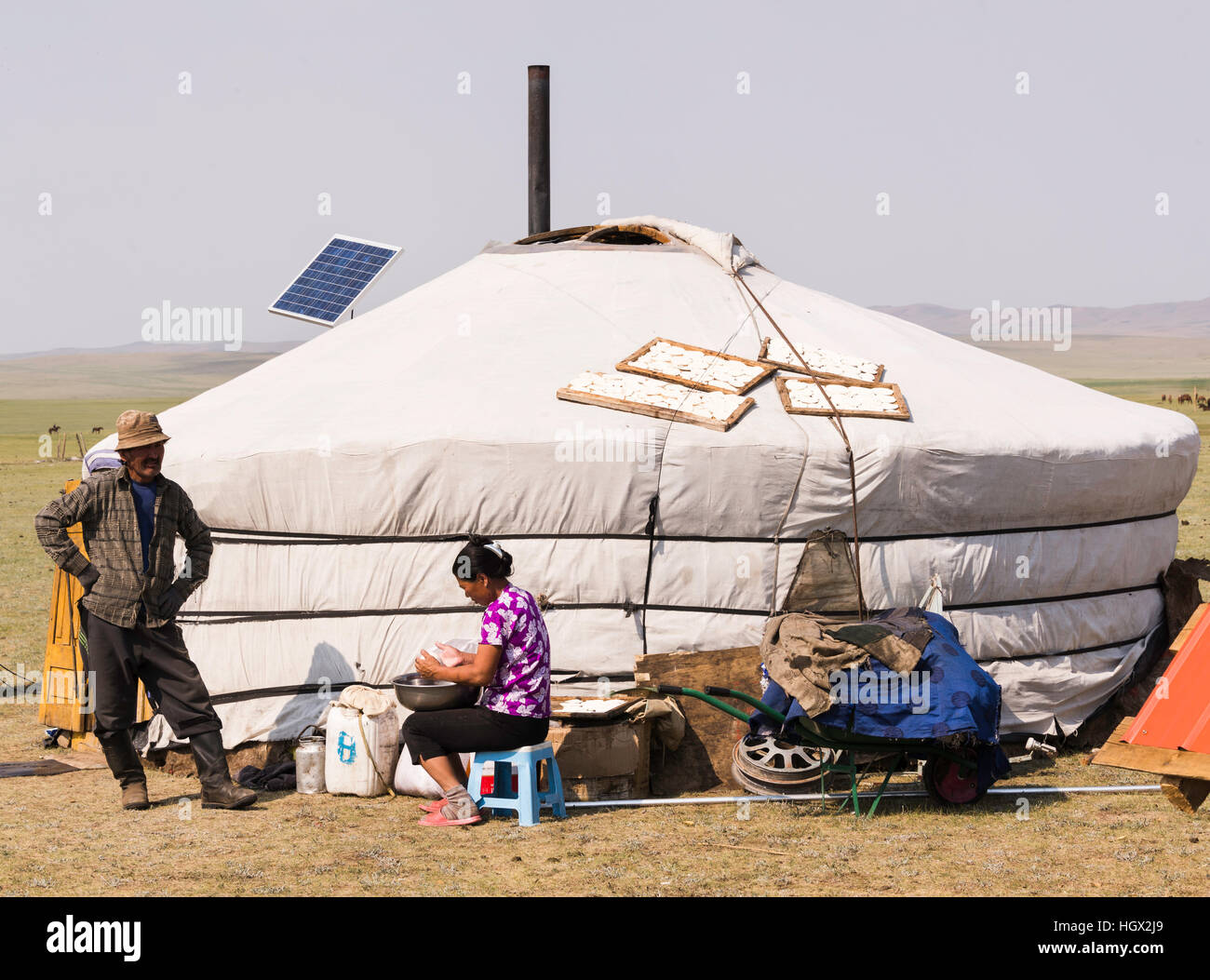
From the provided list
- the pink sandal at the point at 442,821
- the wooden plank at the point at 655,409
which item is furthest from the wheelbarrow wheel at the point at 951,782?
the pink sandal at the point at 442,821

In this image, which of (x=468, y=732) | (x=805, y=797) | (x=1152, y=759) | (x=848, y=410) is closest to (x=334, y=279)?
(x=848, y=410)

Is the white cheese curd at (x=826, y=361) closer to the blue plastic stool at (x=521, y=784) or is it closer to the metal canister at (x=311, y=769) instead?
the blue plastic stool at (x=521, y=784)

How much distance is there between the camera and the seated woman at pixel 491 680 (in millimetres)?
5359

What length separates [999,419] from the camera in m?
7.01

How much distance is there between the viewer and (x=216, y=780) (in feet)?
19.4

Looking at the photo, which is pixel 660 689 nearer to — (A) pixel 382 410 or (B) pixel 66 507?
(A) pixel 382 410

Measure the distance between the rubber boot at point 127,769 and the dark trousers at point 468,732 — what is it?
3.89 ft

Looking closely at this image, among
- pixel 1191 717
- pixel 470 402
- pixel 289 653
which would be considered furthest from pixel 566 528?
pixel 1191 717

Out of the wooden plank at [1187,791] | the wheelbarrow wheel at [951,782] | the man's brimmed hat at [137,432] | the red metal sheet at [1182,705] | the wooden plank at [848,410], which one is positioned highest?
the wooden plank at [848,410]

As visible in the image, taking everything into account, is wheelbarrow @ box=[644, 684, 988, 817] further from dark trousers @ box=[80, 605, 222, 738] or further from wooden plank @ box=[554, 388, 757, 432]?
dark trousers @ box=[80, 605, 222, 738]

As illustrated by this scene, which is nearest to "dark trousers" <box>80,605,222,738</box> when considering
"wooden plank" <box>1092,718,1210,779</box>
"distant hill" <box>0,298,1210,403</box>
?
"wooden plank" <box>1092,718,1210,779</box>

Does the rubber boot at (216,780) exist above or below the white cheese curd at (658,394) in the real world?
below

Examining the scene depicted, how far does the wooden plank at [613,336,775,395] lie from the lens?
6.80m

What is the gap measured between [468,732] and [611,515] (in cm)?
133
